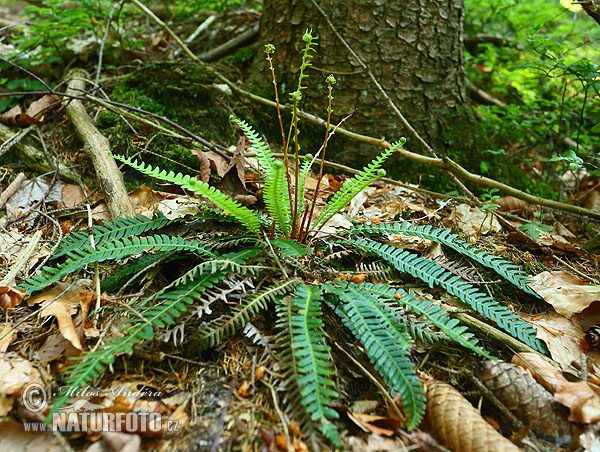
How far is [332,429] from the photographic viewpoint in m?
1.21

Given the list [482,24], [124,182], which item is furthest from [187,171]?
[482,24]

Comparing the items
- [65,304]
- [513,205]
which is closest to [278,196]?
[65,304]

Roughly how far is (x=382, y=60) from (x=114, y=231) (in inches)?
90.1

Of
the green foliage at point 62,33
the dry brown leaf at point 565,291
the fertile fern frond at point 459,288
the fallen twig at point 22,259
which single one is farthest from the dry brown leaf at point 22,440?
the green foliage at point 62,33

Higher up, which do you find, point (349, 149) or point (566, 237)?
point (349, 149)

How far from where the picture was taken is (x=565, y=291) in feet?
6.51

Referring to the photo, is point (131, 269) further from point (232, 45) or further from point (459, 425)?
point (232, 45)

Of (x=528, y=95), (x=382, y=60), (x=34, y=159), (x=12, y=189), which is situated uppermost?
(x=382, y=60)

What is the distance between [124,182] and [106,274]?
0.88 m

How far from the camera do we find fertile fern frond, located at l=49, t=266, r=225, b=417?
122 centimetres

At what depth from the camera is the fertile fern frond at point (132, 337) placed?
4.00 feet

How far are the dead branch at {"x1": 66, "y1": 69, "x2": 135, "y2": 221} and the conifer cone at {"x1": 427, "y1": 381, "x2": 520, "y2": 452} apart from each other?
1.81 meters

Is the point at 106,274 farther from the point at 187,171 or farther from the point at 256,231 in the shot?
the point at 187,171

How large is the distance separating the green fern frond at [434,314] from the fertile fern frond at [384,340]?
46 millimetres
